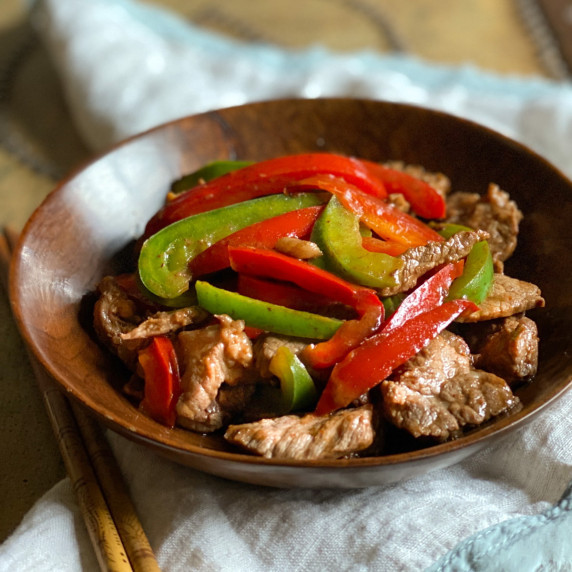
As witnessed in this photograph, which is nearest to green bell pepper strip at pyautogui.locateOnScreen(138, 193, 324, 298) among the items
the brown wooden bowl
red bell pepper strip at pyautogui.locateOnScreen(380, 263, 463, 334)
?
the brown wooden bowl

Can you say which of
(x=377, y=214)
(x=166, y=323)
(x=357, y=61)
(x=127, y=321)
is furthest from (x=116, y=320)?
(x=357, y=61)

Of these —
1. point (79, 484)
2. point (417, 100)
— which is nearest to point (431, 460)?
point (79, 484)

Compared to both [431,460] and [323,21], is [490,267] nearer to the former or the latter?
[431,460]

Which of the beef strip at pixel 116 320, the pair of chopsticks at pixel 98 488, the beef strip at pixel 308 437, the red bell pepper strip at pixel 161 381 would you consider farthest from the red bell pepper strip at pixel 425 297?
the pair of chopsticks at pixel 98 488

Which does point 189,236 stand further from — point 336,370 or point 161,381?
point 336,370

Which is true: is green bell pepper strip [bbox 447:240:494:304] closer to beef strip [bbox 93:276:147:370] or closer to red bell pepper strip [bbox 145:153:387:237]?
red bell pepper strip [bbox 145:153:387:237]
